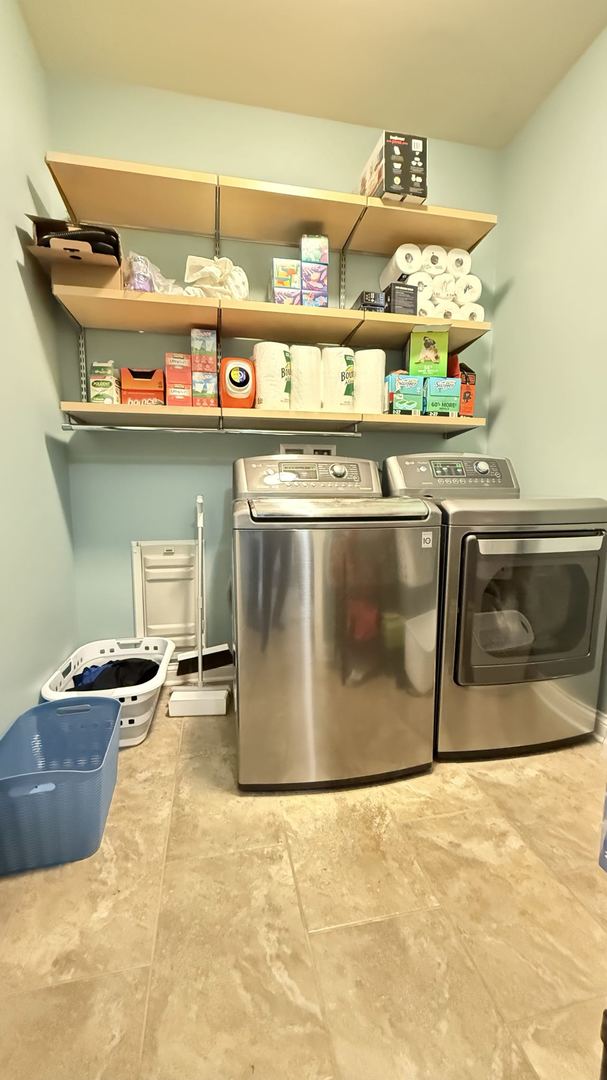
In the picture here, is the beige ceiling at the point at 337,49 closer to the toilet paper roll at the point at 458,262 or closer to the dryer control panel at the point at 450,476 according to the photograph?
the toilet paper roll at the point at 458,262

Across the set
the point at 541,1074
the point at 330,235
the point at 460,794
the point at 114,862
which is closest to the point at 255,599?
the point at 114,862

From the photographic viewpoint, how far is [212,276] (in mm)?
1652

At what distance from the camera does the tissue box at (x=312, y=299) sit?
69.8 inches

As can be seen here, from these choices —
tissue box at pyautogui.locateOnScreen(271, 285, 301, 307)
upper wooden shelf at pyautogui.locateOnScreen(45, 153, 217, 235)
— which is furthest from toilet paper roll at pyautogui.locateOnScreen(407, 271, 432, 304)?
upper wooden shelf at pyautogui.locateOnScreen(45, 153, 217, 235)

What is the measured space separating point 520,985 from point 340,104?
2992 mm

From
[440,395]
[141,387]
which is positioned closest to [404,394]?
[440,395]

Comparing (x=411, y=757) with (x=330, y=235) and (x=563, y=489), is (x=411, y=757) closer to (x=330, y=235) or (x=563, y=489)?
(x=563, y=489)

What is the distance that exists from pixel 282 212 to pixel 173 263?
1.73 ft

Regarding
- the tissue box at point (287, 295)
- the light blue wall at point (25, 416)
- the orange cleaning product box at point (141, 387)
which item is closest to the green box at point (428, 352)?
the tissue box at point (287, 295)

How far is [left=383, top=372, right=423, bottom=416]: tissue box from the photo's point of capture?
182 centimetres

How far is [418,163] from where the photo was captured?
169cm

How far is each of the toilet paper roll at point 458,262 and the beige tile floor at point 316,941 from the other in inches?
80.4

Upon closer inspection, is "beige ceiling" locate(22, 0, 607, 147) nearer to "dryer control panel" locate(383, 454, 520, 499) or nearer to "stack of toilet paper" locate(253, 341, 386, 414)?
"stack of toilet paper" locate(253, 341, 386, 414)

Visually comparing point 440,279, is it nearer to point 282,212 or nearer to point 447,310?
point 447,310
